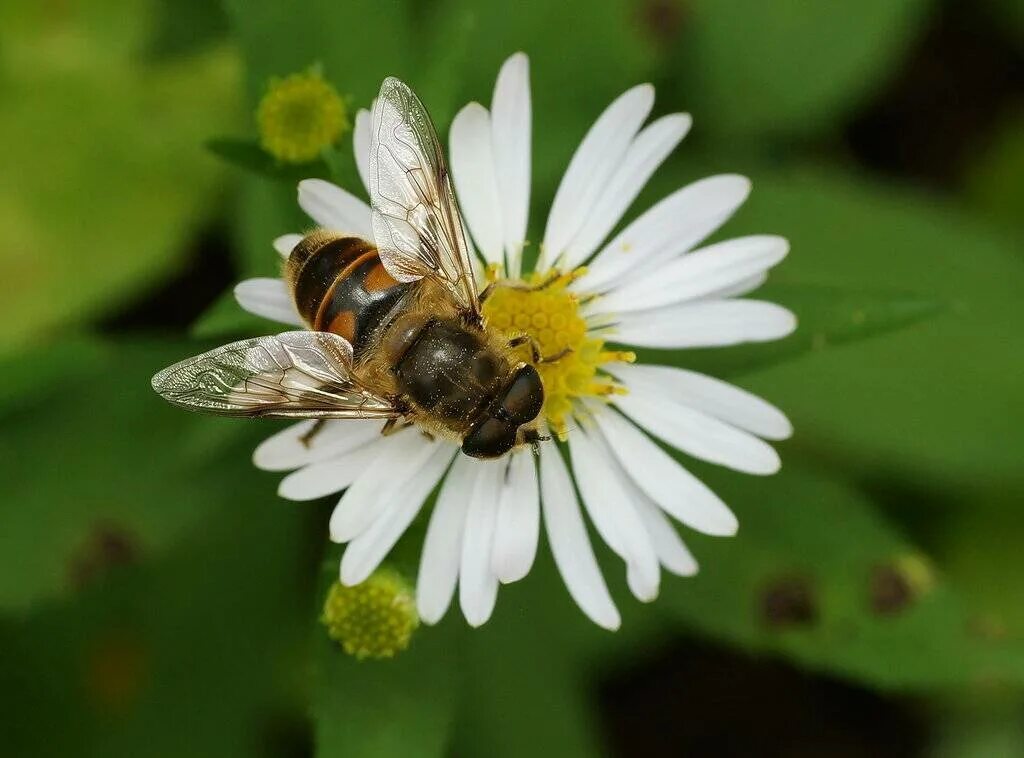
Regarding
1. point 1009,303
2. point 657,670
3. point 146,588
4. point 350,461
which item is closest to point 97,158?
point 146,588

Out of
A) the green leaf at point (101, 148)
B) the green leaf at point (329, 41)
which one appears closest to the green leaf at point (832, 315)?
the green leaf at point (329, 41)

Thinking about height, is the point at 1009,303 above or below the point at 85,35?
below

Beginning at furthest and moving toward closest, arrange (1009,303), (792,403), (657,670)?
(657,670), (1009,303), (792,403)

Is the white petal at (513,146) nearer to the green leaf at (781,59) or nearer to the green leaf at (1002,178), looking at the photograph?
the green leaf at (781,59)

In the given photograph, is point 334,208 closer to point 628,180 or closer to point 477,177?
point 477,177

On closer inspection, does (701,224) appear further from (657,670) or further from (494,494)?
(657,670)

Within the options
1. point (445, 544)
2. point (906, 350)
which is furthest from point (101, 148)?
point (906, 350)
